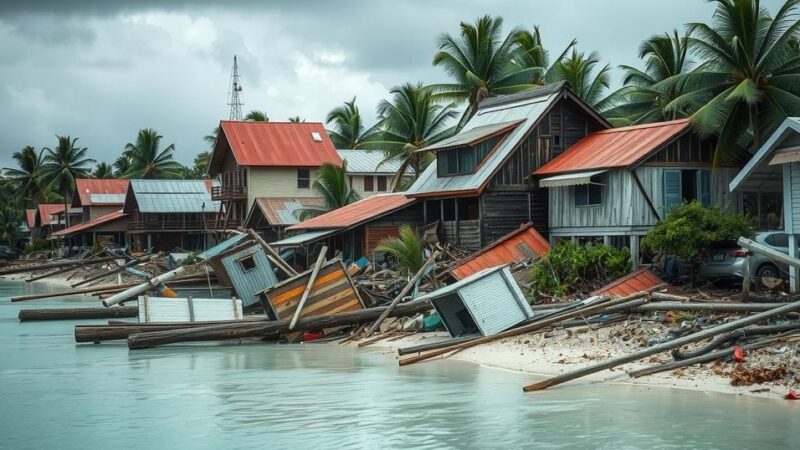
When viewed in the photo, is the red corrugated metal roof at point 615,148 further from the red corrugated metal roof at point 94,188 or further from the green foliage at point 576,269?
the red corrugated metal roof at point 94,188

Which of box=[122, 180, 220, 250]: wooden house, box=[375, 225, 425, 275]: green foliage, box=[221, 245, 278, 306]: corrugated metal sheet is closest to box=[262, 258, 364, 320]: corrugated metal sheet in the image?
box=[375, 225, 425, 275]: green foliage

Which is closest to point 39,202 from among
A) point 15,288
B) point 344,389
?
point 15,288

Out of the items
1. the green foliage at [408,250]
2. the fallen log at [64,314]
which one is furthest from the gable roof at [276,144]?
the green foliage at [408,250]

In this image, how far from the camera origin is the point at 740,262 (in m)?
28.3

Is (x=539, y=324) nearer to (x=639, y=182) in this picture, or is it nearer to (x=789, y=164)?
(x=789, y=164)

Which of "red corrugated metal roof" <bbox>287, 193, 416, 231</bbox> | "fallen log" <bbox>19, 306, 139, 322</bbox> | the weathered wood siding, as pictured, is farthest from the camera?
"red corrugated metal roof" <bbox>287, 193, 416, 231</bbox>

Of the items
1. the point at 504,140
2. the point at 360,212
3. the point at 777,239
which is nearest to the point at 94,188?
the point at 360,212

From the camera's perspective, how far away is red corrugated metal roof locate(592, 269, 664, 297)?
28.4 metres

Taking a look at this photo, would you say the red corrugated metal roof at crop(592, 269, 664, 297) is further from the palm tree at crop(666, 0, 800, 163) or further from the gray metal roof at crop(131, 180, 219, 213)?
the gray metal roof at crop(131, 180, 219, 213)

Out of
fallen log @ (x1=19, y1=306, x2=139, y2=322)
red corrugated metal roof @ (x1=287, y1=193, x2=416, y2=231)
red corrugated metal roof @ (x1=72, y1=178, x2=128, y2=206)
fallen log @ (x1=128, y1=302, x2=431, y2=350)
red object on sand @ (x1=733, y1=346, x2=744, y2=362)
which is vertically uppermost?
red corrugated metal roof @ (x1=72, y1=178, x2=128, y2=206)

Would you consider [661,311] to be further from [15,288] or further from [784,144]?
[15,288]

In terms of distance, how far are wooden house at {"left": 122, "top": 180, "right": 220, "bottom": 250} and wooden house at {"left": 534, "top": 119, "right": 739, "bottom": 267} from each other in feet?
151

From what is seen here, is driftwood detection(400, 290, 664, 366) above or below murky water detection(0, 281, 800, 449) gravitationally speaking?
above

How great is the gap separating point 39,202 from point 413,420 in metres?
113
